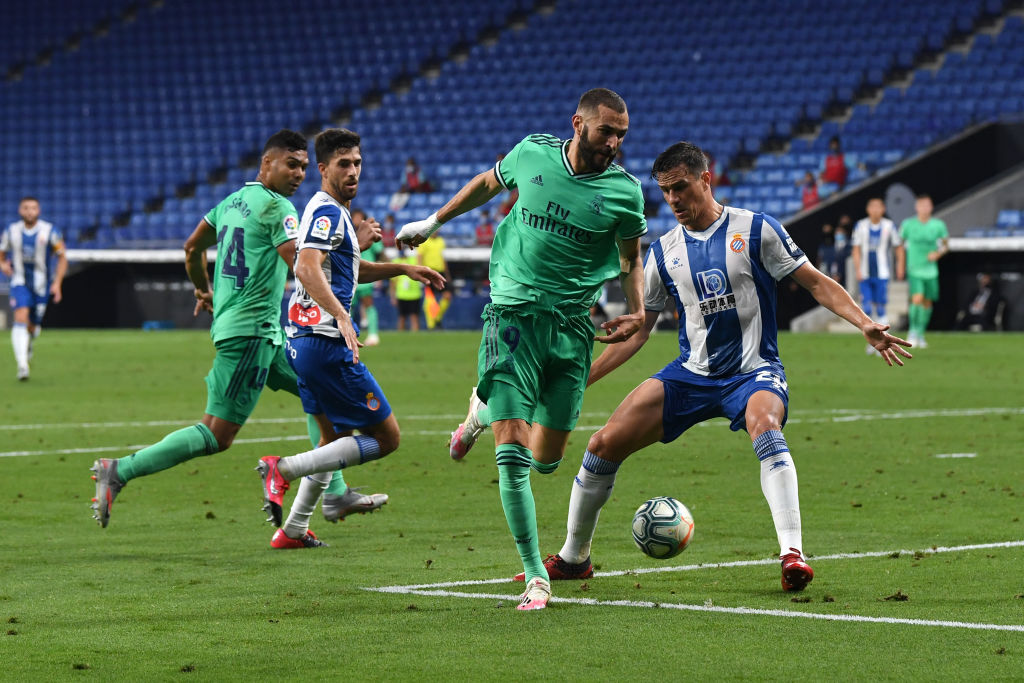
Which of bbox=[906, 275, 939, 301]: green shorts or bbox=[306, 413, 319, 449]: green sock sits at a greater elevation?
bbox=[306, 413, 319, 449]: green sock

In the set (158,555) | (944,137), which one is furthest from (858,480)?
(944,137)

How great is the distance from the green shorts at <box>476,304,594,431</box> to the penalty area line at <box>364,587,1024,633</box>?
0.74 meters

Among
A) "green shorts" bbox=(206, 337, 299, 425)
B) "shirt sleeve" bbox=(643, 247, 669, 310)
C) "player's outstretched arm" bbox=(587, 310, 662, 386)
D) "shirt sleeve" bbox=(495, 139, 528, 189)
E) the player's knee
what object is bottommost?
the player's knee

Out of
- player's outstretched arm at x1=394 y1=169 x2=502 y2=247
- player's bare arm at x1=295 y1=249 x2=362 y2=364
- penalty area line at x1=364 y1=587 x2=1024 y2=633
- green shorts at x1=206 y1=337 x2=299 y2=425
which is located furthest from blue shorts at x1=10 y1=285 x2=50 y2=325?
penalty area line at x1=364 y1=587 x2=1024 y2=633

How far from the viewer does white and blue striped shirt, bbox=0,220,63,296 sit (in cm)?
2019

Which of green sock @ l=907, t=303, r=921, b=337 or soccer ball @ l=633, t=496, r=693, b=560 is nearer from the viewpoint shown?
soccer ball @ l=633, t=496, r=693, b=560

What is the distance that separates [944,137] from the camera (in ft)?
105

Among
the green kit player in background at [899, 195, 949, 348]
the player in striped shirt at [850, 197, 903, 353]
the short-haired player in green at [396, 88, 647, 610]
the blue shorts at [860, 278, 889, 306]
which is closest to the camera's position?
the short-haired player in green at [396, 88, 647, 610]

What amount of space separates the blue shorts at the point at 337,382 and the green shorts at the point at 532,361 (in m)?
1.48

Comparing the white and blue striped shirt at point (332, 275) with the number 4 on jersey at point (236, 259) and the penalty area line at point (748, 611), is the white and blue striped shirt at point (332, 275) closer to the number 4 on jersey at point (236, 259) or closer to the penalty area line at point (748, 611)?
the number 4 on jersey at point (236, 259)

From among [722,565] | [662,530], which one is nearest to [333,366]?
[662,530]

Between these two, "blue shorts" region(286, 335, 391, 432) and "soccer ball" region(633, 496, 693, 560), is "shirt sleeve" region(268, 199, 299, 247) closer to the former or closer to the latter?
"blue shorts" region(286, 335, 391, 432)

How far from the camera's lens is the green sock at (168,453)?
8062 millimetres

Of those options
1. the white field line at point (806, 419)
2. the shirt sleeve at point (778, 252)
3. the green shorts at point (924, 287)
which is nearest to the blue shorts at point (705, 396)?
the shirt sleeve at point (778, 252)
